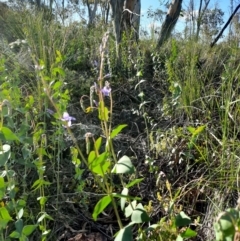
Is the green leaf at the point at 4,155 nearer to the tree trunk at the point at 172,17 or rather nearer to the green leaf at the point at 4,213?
the green leaf at the point at 4,213

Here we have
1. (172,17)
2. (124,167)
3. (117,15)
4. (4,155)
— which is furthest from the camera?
(172,17)

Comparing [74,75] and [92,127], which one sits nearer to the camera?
[92,127]

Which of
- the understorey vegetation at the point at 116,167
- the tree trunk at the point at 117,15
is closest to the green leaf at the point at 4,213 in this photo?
the understorey vegetation at the point at 116,167

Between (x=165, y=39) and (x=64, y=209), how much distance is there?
253cm

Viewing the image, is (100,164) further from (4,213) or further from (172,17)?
(172,17)

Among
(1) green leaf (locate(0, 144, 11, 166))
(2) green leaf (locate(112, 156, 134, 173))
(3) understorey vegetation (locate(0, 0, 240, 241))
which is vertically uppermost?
(2) green leaf (locate(112, 156, 134, 173))

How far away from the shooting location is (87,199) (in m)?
1.39

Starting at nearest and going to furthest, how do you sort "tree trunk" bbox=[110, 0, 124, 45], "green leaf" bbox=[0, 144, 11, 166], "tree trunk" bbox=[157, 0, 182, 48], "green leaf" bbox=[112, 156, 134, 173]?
"green leaf" bbox=[112, 156, 134, 173] → "green leaf" bbox=[0, 144, 11, 166] → "tree trunk" bbox=[110, 0, 124, 45] → "tree trunk" bbox=[157, 0, 182, 48]

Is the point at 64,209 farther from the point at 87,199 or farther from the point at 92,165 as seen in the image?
the point at 92,165

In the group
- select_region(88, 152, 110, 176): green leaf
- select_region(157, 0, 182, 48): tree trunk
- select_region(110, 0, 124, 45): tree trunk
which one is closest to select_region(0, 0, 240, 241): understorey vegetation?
select_region(88, 152, 110, 176): green leaf

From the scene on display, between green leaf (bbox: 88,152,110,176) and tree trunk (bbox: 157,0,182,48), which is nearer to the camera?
green leaf (bbox: 88,152,110,176)

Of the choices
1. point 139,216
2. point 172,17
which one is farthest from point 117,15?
point 139,216

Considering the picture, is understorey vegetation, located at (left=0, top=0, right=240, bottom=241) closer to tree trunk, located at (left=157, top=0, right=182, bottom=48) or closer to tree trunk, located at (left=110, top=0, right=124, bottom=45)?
tree trunk, located at (left=110, top=0, right=124, bottom=45)

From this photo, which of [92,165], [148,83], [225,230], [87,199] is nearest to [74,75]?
[148,83]
